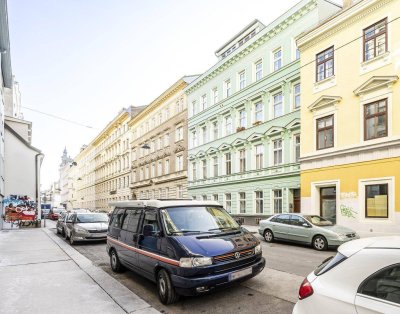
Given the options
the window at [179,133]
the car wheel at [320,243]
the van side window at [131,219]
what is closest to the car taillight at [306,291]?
the van side window at [131,219]

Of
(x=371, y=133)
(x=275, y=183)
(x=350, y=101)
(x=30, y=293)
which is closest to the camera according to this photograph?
(x=30, y=293)

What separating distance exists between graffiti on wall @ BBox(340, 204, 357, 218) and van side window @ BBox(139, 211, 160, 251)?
12.1 m

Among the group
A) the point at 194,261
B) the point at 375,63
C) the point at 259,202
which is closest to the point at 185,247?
the point at 194,261

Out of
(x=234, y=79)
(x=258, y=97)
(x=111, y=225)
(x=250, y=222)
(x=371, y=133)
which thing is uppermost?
(x=234, y=79)

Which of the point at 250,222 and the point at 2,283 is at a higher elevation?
the point at 2,283

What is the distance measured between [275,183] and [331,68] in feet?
26.5

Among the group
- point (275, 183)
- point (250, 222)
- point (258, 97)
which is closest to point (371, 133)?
point (275, 183)

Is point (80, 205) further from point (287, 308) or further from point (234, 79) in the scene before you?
point (287, 308)

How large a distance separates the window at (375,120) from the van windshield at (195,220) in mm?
11068

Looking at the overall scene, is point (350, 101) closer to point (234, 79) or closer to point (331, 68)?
point (331, 68)

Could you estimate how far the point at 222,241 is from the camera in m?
5.37

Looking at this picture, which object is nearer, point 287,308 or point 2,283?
point 287,308

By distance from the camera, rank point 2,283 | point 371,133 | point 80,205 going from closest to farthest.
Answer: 1. point 2,283
2. point 371,133
3. point 80,205

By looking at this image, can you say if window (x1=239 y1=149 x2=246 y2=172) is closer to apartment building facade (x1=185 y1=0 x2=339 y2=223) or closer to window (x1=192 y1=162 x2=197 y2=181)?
apartment building facade (x1=185 y1=0 x2=339 y2=223)
